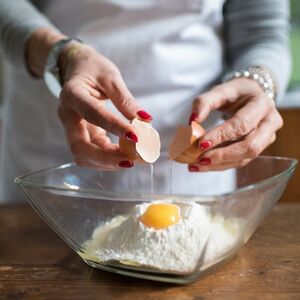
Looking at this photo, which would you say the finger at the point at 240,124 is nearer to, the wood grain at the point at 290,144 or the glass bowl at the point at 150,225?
the glass bowl at the point at 150,225

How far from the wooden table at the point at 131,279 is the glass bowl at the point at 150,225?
13mm

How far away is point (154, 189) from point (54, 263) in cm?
25

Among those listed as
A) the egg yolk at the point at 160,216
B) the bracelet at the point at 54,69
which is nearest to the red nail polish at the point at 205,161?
the egg yolk at the point at 160,216

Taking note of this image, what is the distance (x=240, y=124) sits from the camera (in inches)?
24.5

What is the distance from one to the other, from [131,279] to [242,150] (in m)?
0.21

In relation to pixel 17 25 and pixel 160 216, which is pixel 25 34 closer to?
pixel 17 25

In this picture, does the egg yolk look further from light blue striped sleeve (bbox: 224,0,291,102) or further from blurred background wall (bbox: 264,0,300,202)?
blurred background wall (bbox: 264,0,300,202)

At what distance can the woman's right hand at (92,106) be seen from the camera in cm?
60

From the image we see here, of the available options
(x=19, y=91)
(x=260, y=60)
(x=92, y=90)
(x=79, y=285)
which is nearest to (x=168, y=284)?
(x=79, y=285)

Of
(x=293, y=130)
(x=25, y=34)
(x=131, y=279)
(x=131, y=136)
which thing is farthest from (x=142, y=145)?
(x=293, y=130)

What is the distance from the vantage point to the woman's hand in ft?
2.02

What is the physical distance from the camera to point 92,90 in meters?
0.64

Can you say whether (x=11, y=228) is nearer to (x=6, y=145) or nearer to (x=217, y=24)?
(x=6, y=145)

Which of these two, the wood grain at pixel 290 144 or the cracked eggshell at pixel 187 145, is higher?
the cracked eggshell at pixel 187 145
